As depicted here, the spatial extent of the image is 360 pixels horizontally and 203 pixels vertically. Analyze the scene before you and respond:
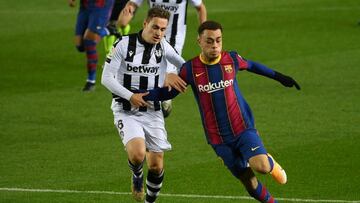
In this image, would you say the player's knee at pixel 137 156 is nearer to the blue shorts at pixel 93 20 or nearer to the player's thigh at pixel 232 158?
the player's thigh at pixel 232 158

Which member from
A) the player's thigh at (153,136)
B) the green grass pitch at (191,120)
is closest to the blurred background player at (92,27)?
the green grass pitch at (191,120)

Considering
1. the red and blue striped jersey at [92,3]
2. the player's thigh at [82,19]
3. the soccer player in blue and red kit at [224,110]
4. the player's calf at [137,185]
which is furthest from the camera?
the player's thigh at [82,19]

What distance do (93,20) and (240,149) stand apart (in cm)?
Answer: 994

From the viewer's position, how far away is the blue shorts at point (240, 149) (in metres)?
10.1

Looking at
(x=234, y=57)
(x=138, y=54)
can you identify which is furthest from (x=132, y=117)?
(x=234, y=57)

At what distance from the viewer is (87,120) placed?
16828 mm

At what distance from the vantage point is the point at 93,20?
64.5 ft

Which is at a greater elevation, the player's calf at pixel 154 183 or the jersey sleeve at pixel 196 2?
the jersey sleeve at pixel 196 2

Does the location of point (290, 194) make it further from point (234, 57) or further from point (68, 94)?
point (68, 94)

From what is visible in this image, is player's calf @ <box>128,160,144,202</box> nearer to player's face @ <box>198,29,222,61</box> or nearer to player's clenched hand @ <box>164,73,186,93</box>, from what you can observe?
player's clenched hand @ <box>164,73,186,93</box>

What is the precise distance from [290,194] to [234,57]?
2.08 m

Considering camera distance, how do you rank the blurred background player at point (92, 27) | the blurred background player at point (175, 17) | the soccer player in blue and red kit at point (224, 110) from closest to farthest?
the soccer player in blue and red kit at point (224, 110)
the blurred background player at point (175, 17)
the blurred background player at point (92, 27)

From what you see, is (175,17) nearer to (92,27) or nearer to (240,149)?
(92,27)

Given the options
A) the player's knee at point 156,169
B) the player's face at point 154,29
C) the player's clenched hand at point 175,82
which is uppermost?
the player's face at point 154,29
